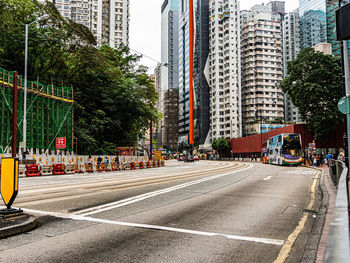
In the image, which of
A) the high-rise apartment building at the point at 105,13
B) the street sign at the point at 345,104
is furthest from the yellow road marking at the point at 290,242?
the high-rise apartment building at the point at 105,13

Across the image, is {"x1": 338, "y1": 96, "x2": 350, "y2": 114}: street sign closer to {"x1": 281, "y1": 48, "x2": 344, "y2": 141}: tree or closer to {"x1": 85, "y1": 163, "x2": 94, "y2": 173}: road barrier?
{"x1": 85, "y1": 163, "x2": 94, "y2": 173}: road barrier

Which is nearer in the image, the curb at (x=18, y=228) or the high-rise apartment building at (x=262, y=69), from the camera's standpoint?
the curb at (x=18, y=228)

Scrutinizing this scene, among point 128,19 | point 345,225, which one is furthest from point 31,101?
point 128,19

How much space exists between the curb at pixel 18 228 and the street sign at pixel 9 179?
63 cm

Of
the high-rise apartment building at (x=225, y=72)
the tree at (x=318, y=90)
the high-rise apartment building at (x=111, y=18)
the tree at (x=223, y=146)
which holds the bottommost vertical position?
the tree at (x=223, y=146)

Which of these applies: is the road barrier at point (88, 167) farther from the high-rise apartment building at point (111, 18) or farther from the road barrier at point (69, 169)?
the high-rise apartment building at point (111, 18)

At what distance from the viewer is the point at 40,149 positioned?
3316cm

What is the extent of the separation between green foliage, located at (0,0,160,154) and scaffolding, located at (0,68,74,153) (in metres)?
1.77

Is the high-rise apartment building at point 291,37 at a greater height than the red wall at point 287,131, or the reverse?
the high-rise apartment building at point 291,37

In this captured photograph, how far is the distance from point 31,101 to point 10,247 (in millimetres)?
30911

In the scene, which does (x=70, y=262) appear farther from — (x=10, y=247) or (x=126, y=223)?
(x=126, y=223)

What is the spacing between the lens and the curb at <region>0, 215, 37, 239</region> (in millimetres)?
5336

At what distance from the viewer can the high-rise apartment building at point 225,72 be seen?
110500mm

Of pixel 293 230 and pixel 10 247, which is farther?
pixel 293 230
